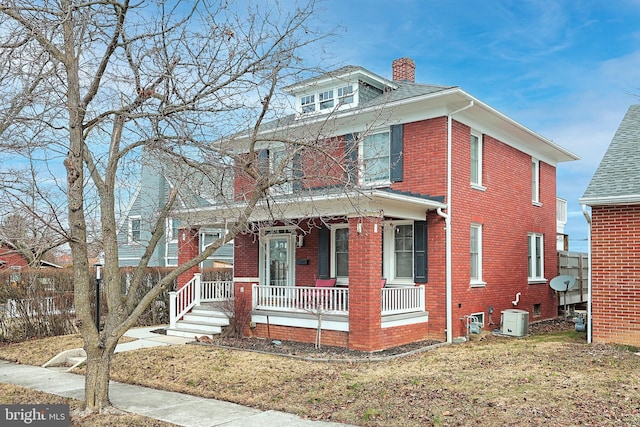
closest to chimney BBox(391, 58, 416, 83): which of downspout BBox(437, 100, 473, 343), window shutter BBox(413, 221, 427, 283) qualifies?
downspout BBox(437, 100, 473, 343)

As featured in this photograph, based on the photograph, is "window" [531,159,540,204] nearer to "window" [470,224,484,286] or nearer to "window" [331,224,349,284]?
"window" [470,224,484,286]

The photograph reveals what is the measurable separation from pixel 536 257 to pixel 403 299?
7.74 meters

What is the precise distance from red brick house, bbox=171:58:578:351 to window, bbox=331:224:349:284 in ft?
0.09

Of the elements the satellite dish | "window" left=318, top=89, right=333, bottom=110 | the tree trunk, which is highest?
"window" left=318, top=89, right=333, bottom=110

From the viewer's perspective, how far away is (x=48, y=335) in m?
16.0

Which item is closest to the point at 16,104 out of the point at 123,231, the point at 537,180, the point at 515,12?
the point at 123,231

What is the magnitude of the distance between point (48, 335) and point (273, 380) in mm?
9211

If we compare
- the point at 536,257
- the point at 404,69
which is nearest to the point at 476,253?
the point at 536,257

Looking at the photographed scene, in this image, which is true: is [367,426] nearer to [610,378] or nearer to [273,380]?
[273,380]

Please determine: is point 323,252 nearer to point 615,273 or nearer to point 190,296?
point 190,296

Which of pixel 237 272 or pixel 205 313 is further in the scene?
pixel 237 272

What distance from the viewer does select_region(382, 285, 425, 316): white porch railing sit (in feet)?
43.7

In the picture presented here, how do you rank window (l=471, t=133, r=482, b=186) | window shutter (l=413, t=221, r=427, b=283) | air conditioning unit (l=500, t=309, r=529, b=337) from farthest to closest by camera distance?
window (l=471, t=133, r=482, b=186), air conditioning unit (l=500, t=309, r=529, b=337), window shutter (l=413, t=221, r=427, b=283)

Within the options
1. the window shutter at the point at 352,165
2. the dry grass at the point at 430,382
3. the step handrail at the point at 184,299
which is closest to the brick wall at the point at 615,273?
the dry grass at the point at 430,382
